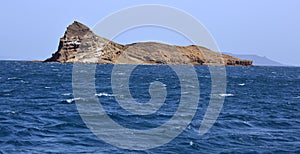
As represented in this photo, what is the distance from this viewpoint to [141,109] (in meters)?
41.2

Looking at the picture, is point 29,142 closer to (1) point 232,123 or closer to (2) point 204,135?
(2) point 204,135

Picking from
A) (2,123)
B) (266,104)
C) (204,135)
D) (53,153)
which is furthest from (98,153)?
(266,104)

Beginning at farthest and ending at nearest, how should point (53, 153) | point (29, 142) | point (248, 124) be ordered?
1. point (248, 124)
2. point (29, 142)
3. point (53, 153)

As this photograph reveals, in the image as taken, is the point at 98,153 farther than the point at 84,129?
No

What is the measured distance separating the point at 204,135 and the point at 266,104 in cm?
2270

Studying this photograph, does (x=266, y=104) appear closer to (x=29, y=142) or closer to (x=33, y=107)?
(x=33, y=107)

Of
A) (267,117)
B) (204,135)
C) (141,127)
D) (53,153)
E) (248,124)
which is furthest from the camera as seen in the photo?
(267,117)

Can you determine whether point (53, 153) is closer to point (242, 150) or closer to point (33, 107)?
point (242, 150)

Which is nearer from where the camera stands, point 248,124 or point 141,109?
point 248,124

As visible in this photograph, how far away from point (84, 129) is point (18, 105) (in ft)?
45.1

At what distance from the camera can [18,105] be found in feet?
135

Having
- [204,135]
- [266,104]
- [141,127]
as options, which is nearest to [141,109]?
[141,127]

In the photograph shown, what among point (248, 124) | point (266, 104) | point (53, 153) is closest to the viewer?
point (53, 153)

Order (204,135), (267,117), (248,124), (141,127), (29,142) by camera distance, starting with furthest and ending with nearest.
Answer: (267,117)
(248,124)
(141,127)
(204,135)
(29,142)
